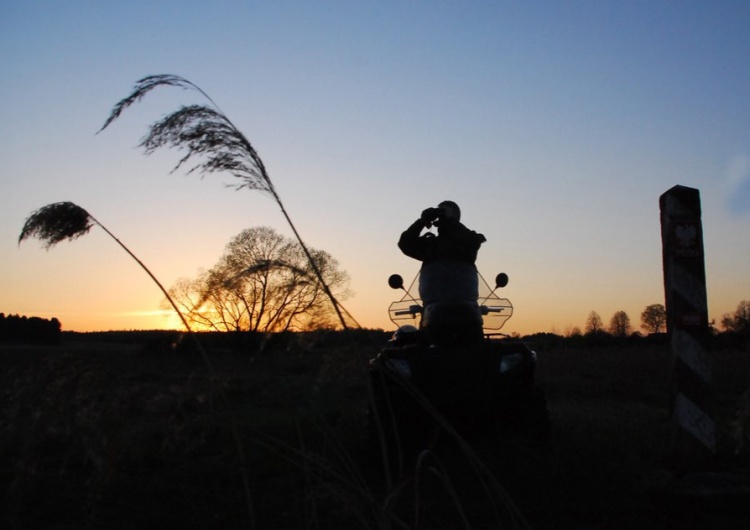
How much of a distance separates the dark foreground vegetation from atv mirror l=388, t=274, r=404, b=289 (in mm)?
1337

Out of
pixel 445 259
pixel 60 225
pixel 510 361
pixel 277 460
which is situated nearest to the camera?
pixel 60 225

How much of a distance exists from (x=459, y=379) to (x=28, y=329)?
165 feet

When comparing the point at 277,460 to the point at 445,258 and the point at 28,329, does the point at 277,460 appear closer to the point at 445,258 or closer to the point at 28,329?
the point at 445,258

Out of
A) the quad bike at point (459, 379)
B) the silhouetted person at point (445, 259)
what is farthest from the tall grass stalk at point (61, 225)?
the silhouetted person at point (445, 259)

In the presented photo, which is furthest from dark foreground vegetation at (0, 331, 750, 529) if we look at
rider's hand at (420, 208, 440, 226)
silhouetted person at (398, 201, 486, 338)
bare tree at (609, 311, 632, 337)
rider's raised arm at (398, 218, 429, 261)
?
bare tree at (609, 311, 632, 337)

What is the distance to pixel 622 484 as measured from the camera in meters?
4.79

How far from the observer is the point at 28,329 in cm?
5034

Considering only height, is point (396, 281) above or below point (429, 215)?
below

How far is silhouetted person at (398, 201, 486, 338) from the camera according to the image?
604cm

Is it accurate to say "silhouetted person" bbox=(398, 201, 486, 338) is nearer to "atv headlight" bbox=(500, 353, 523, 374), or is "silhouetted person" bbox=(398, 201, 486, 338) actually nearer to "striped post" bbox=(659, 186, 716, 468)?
"atv headlight" bbox=(500, 353, 523, 374)

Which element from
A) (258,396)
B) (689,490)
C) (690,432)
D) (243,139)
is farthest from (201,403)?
(690,432)

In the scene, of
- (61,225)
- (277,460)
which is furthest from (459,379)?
(61,225)

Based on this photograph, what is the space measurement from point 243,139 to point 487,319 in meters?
4.36

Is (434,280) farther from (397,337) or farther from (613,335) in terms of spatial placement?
(613,335)
